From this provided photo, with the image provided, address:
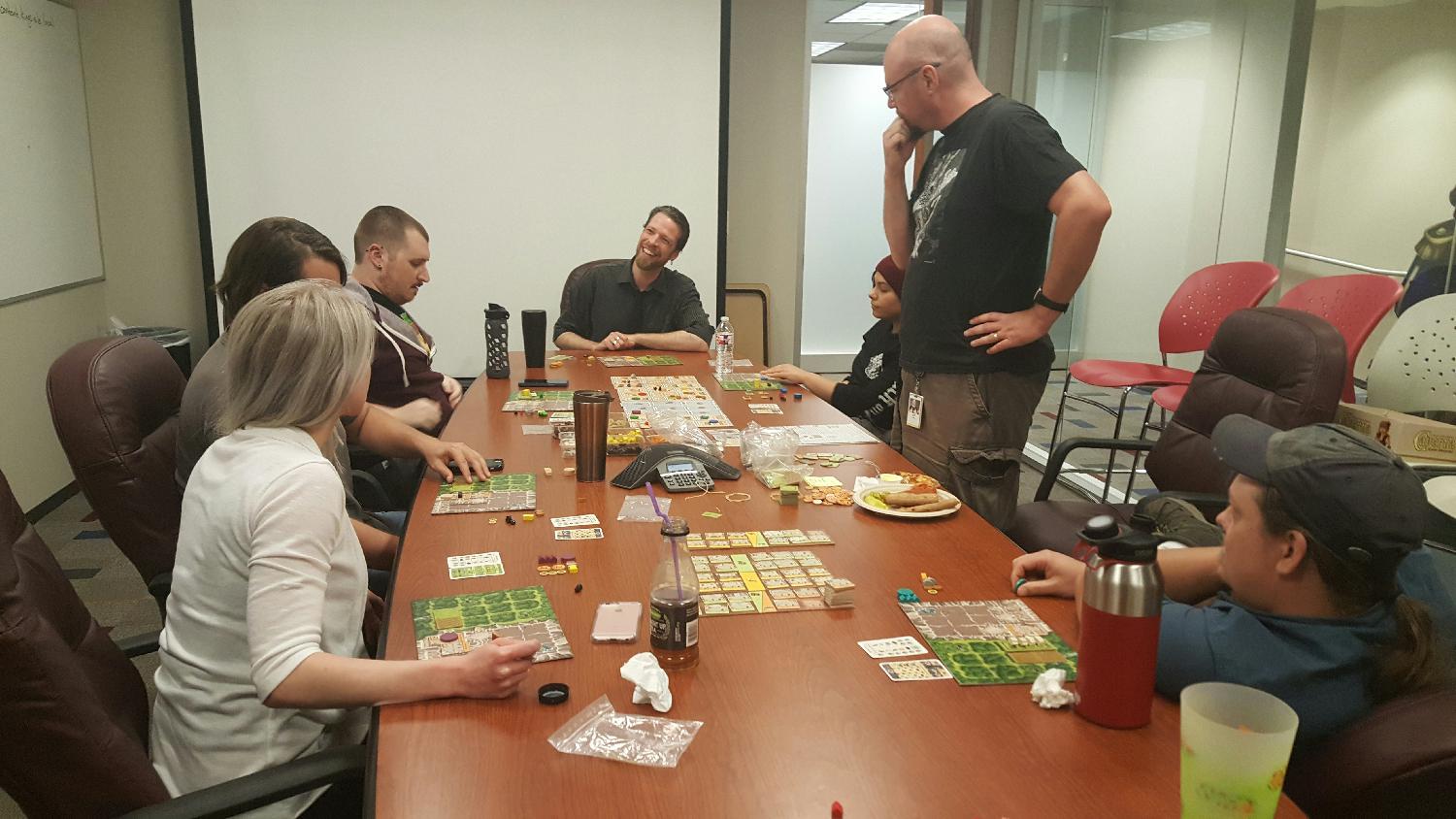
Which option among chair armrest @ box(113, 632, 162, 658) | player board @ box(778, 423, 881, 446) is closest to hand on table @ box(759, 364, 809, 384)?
player board @ box(778, 423, 881, 446)

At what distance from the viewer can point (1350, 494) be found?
118 centimetres

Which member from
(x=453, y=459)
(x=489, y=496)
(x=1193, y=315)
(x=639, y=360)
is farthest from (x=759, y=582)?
(x=1193, y=315)

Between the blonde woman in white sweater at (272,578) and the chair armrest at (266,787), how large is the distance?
2.9 inches

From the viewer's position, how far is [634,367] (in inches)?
141

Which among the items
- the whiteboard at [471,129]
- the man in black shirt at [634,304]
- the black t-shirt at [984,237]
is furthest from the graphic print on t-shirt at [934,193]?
the whiteboard at [471,129]

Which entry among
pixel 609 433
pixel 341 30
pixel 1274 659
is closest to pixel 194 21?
pixel 341 30

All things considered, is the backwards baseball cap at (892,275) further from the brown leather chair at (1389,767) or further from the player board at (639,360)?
the brown leather chair at (1389,767)

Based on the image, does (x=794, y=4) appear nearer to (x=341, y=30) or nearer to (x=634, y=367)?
(x=341, y=30)

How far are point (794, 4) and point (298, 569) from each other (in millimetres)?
5205

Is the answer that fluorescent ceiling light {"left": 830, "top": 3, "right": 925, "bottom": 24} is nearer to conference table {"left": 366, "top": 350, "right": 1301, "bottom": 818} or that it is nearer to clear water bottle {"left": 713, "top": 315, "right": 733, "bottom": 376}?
clear water bottle {"left": 713, "top": 315, "right": 733, "bottom": 376}

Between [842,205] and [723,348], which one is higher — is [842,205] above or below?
above

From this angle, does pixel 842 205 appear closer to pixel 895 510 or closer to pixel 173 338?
pixel 173 338

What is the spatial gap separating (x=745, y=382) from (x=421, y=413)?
3.47 ft

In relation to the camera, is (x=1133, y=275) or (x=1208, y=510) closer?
(x=1208, y=510)
